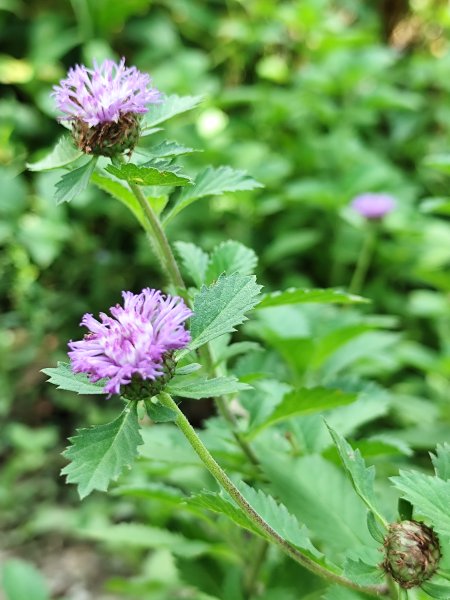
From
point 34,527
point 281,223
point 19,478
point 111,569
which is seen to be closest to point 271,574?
point 111,569

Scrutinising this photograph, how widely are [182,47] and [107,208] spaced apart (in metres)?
1.16

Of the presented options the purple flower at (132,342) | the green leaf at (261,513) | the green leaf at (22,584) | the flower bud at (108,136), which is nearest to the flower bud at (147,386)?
the purple flower at (132,342)

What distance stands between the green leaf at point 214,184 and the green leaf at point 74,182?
122 mm

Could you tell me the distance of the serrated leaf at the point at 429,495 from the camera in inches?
24.2

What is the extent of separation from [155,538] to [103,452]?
0.61 meters

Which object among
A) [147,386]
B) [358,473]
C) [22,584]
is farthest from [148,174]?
[22,584]

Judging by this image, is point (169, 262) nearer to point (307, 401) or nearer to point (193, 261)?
point (193, 261)

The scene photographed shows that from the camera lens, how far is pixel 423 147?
2629 millimetres

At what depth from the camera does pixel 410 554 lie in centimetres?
62

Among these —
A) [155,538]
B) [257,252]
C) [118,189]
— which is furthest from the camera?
[257,252]

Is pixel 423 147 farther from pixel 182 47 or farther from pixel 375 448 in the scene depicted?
pixel 375 448

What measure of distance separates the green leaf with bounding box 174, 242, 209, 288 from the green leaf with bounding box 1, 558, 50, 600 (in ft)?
2.26

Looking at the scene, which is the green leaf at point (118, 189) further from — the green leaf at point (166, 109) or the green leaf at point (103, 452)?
the green leaf at point (103, 452)

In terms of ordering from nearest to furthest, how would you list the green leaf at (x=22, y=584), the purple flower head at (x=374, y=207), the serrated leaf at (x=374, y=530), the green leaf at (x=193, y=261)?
1. the serrated leaf at (x=374, y=530)
2. the green leaf at (x=193, y=261)
3. the green leaf at (x=22, y=584)
4. the purple flower head at (x=374, y=207)
